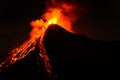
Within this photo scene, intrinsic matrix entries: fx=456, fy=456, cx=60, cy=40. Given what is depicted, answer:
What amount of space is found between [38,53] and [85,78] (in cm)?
905

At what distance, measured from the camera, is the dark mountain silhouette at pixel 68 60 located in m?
60.2

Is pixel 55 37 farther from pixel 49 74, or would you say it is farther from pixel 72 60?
pixel 49 74

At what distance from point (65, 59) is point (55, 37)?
21.8 feet

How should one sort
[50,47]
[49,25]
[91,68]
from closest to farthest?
[91,68], [50,47], [49,25]

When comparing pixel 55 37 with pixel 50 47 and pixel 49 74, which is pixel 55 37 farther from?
pixel 49 74

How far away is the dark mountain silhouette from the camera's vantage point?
197 feet

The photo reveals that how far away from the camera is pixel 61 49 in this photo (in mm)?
68250

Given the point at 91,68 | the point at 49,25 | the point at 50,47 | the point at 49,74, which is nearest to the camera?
the point at 49,74

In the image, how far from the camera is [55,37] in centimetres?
7081

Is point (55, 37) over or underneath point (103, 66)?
over

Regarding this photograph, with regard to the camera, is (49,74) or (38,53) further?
(38,53)

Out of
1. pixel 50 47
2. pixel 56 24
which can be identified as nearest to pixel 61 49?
pixel 50 47

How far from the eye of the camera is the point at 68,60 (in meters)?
64.9

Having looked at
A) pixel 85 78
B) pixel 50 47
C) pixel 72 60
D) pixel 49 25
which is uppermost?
pixel 49 25
